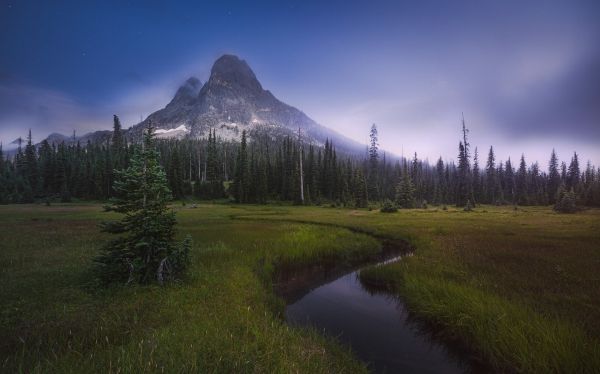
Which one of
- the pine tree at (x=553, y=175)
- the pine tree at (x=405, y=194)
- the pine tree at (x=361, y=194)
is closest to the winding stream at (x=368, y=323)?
the pine tree at (x=361, y=194)

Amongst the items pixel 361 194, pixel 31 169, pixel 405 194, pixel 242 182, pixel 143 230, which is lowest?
pixel 143 230

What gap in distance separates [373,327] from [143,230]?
9288 mm

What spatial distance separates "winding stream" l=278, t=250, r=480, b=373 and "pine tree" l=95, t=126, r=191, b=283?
17.3ft

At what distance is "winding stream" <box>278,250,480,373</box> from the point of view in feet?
26.7

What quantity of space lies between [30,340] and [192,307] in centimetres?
370

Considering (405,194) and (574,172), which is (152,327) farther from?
(574,172)

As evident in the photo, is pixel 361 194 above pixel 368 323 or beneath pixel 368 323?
above

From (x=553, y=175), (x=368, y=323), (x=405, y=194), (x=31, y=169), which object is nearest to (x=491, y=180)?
(x=553, y=175)

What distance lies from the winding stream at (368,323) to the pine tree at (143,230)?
5260 mm

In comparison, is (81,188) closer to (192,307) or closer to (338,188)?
(338,188)

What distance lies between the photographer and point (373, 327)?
10.4 meters

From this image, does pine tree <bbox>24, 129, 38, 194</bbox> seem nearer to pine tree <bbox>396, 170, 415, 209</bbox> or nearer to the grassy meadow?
the grassy meadow

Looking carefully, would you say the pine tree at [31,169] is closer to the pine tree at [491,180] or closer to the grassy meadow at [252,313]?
the grassy meadow at [252,313]

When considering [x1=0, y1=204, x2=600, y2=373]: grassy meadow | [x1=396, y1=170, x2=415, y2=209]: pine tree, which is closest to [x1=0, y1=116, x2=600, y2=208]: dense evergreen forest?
[x1=396, y1=170, x2=415, y2=209]: pine tree
